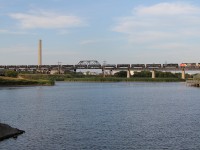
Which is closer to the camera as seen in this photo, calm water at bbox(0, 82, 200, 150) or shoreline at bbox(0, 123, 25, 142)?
calm water at bbox(0, 82, 200, 150)

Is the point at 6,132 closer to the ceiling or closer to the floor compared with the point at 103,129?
closer to the ceiling

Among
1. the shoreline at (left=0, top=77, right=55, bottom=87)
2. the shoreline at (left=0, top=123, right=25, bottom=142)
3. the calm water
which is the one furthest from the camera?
the shoreline at (left=0, top=77, right=55, bottom=87)

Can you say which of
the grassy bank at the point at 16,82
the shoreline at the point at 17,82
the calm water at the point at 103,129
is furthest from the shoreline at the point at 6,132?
the grassy bank at the point at 16,82

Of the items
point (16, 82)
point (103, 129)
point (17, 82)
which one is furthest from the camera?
point (17, 82)

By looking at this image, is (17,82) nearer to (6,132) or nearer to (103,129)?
(103,129)

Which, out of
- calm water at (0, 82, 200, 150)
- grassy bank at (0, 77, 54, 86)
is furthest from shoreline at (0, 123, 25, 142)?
grassy bank at (0, 77, 54, 86)

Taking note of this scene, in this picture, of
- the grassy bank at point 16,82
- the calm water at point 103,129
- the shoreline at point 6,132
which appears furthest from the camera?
the grassy bank at point 16,82

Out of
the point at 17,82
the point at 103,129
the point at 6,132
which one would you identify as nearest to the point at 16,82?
the point at 17,82

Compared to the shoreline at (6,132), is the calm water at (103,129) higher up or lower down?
lower down

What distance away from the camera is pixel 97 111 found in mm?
58406

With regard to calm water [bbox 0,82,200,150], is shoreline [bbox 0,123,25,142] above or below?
above

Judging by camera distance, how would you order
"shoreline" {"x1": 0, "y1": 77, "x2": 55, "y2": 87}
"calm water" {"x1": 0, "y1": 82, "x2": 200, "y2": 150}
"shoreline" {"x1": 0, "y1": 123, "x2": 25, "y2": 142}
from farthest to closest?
"shoreline" {"x1": 0, "y1": 77, "x2": 55, "y2": 87} → "shoreline" {"x1": 0, "y1": 123, "x2": 25, "y2": 142} → "calm water" {"x1": 0, "y1": 82, "x2": 200, "y2": 150}

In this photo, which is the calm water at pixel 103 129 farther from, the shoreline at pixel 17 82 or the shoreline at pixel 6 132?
the shoreline at pixel 17 82

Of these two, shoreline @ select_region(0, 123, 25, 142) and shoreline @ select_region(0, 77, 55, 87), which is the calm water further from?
shoreline @ select_region(0, 77, 55, 87)
